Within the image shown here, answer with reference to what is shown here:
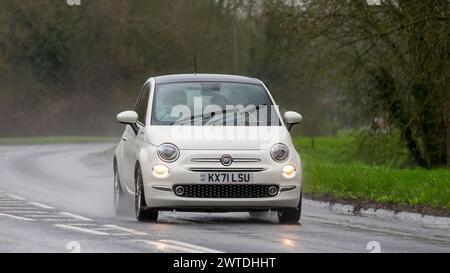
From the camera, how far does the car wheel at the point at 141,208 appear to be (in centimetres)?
1530

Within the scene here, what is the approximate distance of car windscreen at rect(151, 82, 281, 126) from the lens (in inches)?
626

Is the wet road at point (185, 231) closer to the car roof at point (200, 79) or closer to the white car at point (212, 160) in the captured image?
the white car at point (212, 160)

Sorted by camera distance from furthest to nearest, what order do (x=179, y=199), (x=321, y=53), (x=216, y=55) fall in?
(x=216, y=55) < (x=321, y=53) < (x=179, y=199)

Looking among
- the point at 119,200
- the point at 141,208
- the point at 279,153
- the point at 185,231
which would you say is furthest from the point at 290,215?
the point at 119,200

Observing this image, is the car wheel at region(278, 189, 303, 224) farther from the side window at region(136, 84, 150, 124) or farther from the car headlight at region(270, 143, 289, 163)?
the side window at region(136, 84, 150, 124)

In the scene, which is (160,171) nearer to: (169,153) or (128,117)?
(169,153)

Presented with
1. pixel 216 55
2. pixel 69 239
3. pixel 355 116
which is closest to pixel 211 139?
pixel 69 239

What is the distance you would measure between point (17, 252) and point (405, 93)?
72.1ft

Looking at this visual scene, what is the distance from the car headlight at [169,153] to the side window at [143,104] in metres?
1.26

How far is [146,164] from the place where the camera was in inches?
599

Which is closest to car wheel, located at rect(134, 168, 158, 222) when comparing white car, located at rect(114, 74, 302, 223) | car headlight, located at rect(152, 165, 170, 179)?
white car, located at rect(114, 74, 302, 223)

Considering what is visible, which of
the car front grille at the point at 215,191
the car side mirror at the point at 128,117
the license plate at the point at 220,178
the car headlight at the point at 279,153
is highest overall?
the car side mirror at the point at 128,117

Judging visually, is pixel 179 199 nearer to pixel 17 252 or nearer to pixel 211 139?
pixel 211 139

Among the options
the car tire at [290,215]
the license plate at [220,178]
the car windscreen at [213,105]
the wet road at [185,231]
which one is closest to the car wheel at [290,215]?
the car tire at [290,215]
